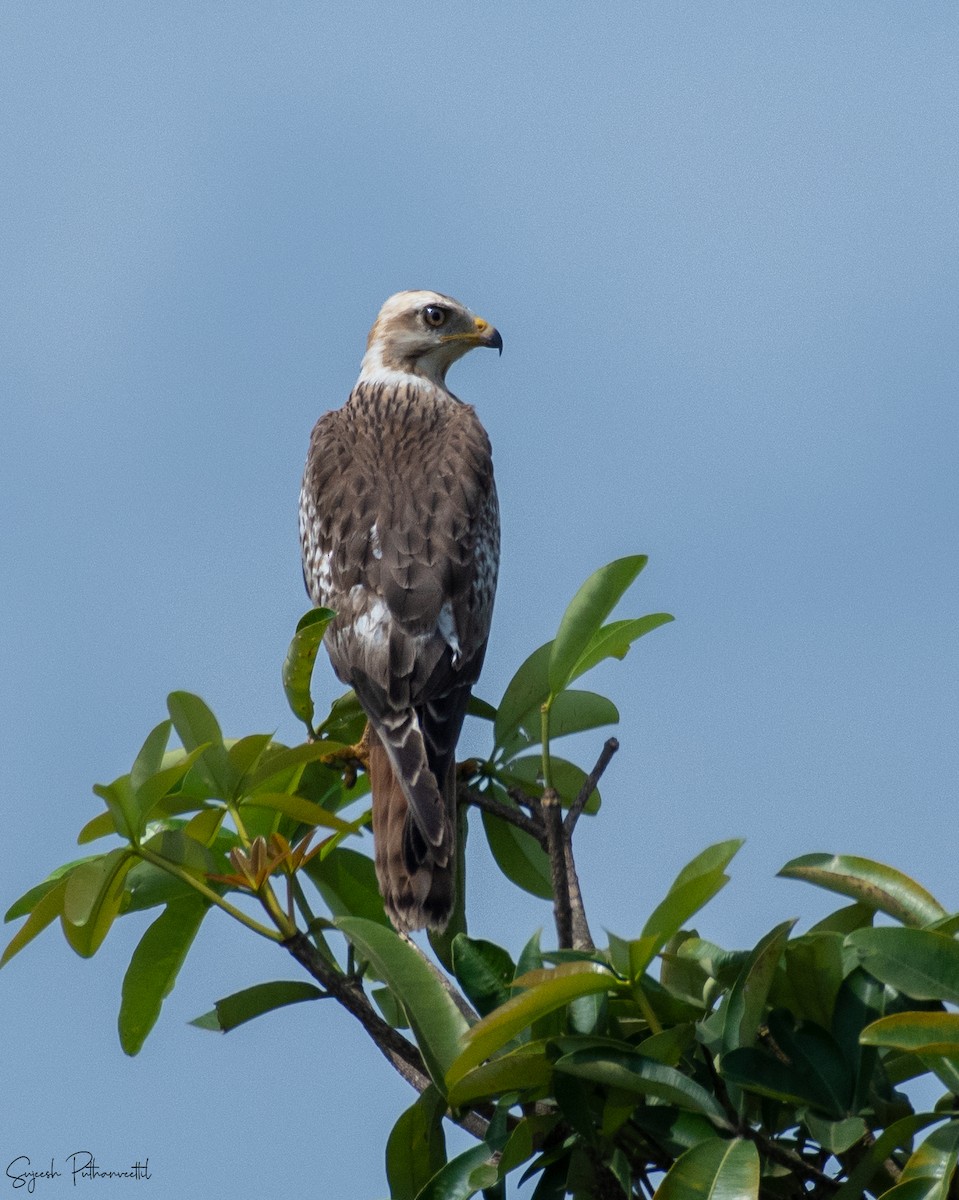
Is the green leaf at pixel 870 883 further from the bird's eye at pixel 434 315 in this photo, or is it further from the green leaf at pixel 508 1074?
the bird's eye at pixel 434 315

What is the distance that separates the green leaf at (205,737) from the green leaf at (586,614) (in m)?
0.80

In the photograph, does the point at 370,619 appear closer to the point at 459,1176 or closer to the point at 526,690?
the point at 526,690

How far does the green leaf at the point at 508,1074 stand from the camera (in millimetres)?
3070

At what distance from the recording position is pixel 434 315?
28.9ft

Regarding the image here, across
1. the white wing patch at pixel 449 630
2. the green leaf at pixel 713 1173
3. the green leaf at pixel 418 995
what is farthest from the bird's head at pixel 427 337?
the green leaf at pixel 713 1173

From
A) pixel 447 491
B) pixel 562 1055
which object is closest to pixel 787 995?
pixel 562 1055

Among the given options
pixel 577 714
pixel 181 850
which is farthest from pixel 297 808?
pixel 577 714

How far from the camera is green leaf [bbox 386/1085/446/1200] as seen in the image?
3479 mm

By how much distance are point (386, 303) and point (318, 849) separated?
18.6 ft

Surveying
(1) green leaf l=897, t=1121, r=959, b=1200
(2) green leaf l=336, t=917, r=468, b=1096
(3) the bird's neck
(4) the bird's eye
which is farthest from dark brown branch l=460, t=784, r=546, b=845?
(4) the bird's eye

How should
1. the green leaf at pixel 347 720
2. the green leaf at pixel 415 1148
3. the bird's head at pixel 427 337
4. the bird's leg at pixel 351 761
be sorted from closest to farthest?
the green leaf at pixel 415 1148 < the bird's leg at pixel 351 761 < the green leaf at pixel 347 720 < the bird's head at pixel 427 337

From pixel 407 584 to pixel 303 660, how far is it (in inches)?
81.1

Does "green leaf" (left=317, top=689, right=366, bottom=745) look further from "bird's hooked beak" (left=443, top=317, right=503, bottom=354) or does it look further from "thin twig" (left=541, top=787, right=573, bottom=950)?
"bird's hooked beak" (left=443, top=317, right=503, bottom=354)

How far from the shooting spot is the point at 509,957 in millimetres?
3408
